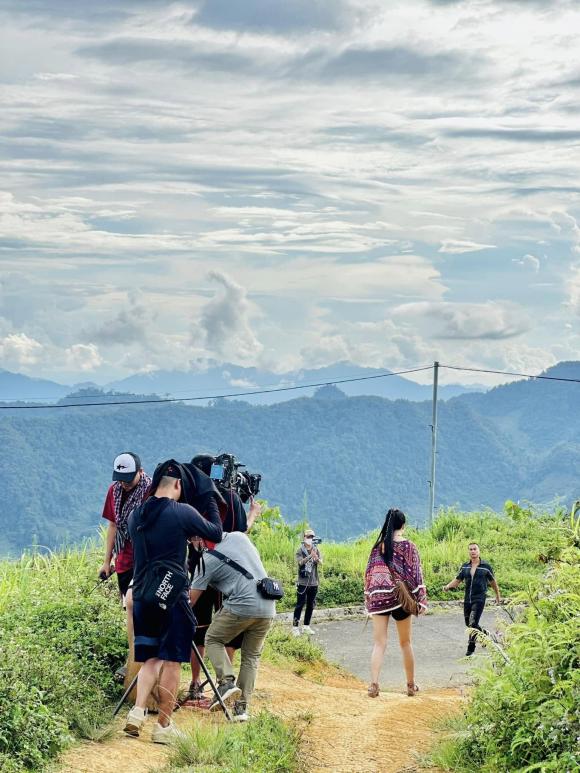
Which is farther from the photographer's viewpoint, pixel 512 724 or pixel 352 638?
pixel 352 638

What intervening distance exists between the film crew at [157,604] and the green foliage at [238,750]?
31 centimetres

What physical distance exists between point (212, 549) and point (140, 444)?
18847 cm

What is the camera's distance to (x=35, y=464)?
185 meters

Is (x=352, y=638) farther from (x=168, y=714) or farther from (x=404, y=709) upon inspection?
(x=168, y=714)

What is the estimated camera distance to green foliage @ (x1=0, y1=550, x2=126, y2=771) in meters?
7.26

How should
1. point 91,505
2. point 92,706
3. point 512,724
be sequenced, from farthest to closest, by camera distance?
1. point 91,505
2. point 92,706
3. point 512,724

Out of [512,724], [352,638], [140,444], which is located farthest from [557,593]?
[140,444]

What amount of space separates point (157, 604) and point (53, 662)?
4.20 feet

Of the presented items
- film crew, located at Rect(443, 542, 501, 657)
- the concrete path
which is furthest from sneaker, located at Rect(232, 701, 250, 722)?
film crew, located at Rect(443, 542, 501, 657)

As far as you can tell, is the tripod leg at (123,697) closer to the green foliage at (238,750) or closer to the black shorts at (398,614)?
the green foliage at (238,750)

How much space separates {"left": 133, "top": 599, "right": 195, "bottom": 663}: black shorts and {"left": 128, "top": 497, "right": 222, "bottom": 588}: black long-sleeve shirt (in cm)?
24

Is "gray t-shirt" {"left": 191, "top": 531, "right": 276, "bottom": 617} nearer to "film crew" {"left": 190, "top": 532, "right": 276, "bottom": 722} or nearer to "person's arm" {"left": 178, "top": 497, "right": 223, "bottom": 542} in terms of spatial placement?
"film crew" {"left": 190, "top": 532, "right": 276, "bottom": 722}

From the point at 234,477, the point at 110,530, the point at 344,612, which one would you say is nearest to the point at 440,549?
the point at 344,612

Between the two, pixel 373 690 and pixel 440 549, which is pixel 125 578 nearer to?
pixel 373 690
